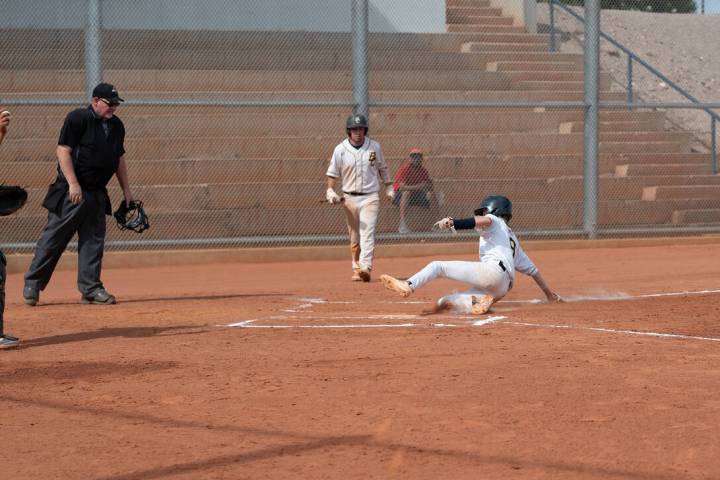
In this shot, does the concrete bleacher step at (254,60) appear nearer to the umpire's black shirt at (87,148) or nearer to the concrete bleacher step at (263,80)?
the concrete bleacher step at (263,80)

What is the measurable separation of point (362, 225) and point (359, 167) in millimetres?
710

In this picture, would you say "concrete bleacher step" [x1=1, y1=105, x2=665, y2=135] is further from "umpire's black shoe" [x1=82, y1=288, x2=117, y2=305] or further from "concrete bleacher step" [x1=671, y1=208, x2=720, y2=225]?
"umpire's black shoe" [x1=82, y1=288, x2=117, y2=305]

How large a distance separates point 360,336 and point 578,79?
50.1 ft

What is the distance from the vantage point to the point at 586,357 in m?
8.16

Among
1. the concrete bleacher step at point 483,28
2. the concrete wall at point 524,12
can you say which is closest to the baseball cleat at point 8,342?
the concrete bleacher step at point 483,28

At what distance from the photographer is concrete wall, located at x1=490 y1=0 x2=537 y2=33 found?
25.8 metres

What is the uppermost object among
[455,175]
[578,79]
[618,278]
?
[578,79]

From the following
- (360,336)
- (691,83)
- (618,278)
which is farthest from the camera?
(691,83)

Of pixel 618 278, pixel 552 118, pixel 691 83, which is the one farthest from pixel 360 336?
pixel 691 83

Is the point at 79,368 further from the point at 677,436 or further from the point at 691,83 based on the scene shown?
the point at 691,83

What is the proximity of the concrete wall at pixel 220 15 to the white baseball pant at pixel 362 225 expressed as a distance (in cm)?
807

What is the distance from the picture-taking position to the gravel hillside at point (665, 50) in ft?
97.3

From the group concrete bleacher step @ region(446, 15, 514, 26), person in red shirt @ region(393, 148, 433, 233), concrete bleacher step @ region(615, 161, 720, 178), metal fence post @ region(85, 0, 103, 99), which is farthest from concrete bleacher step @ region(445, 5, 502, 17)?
metal fence post @ region(85, 0, 103, 99)

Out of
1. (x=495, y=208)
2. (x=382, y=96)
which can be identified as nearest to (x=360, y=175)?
(x=495, y=208)
